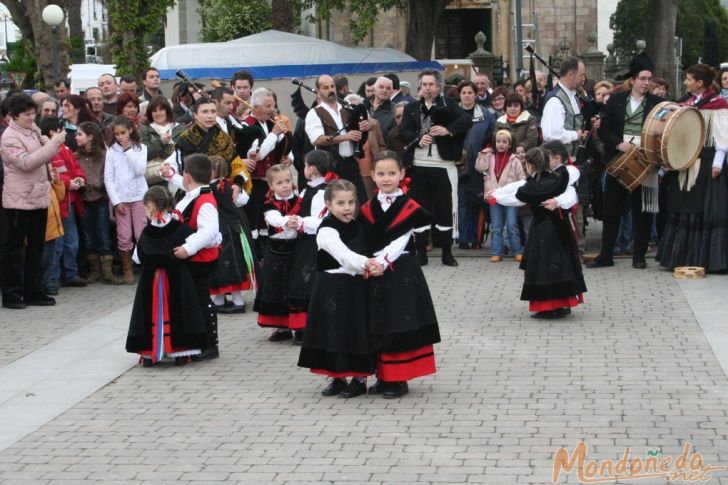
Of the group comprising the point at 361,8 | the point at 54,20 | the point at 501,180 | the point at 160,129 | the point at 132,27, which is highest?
the point at 361,8

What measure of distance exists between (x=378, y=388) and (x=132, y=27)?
1655 centimetres

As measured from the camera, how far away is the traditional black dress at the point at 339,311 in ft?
27.8

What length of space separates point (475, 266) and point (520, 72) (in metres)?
8.51

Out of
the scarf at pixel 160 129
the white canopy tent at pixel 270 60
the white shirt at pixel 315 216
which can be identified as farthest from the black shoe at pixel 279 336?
the white canopy tent at pixel 270 60

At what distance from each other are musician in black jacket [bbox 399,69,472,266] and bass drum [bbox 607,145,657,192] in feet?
5.77

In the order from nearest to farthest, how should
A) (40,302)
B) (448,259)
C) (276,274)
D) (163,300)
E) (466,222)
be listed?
(163,300) → (276,274) → (40,302) → (448,259) → (466,222)

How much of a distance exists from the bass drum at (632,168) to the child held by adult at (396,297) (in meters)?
5.49

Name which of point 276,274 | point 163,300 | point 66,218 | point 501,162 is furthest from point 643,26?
point 163,300

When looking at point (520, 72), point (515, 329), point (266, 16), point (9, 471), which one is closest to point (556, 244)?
point (515, 329)

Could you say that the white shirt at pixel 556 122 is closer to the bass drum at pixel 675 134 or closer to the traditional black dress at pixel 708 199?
the bass drum at pixel 675 134

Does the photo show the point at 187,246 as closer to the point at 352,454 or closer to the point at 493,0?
the point at 352,454

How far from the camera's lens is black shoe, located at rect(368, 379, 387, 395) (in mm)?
8656

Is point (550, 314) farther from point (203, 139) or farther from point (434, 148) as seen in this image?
point (434, 148)

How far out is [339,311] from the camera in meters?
8.49
